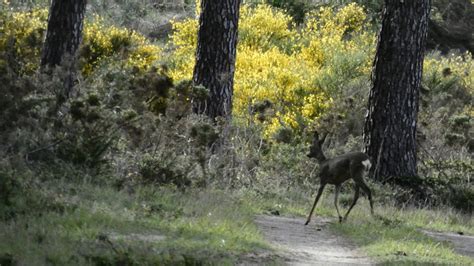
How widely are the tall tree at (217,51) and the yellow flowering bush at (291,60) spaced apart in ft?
15.4

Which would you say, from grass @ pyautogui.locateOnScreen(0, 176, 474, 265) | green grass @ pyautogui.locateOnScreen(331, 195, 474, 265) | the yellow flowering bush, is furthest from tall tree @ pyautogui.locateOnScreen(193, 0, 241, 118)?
the yellow flowering bush

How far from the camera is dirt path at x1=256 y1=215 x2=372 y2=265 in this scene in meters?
10.3

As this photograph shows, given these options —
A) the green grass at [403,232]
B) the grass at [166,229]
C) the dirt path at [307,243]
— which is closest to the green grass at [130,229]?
the grass at [166,229]

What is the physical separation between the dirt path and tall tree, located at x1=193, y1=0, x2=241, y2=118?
12.5 ft

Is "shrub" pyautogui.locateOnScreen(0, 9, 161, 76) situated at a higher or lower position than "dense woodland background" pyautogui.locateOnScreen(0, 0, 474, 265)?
higher

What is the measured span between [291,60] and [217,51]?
12.4 meters

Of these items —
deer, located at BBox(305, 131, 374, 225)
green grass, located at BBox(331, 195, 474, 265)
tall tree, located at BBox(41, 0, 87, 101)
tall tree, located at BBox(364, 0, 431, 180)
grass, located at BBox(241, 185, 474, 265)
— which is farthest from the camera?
tall tree, located at BBox(364, 0, 431, 180)

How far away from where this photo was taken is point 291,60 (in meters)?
29.5

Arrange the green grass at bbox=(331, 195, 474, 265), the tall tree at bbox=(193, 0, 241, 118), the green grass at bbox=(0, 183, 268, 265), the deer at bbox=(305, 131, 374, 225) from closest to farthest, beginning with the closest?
the green grass at bbox=(0, 183, 268, 265)
the green grass at bbox=(331, 195, 474, 265)
the deer at bbox=(305, 131, 374, 225)
the tall tree at bbox=(193, 0, 241, 118)

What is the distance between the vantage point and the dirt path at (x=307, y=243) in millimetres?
10344

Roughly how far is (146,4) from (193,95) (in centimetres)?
3042

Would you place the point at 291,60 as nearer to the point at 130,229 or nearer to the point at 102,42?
the point at 102,42

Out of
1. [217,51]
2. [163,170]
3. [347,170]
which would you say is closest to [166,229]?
[163,170]

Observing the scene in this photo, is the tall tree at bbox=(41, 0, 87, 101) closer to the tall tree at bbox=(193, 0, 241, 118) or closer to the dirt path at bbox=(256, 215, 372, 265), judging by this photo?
the tall tree at bbox=(193, 0, 241, 118)
